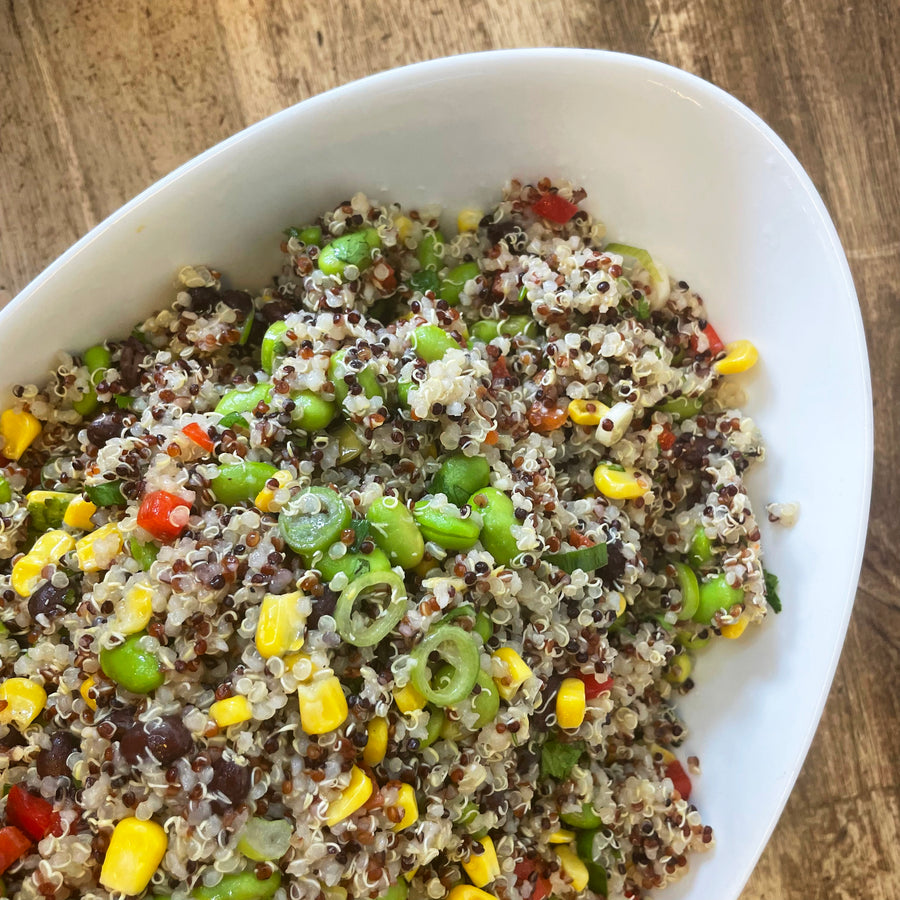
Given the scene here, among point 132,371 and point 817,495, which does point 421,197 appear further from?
point 817,495

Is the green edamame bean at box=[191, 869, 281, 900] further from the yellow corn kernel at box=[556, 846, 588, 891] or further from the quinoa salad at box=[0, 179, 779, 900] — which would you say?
the yellow corn kernel at box=[556, 846, 588, 891]

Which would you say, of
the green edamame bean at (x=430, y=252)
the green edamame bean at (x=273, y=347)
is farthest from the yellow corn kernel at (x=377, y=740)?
the green edamame bean at (x=430, y=252)

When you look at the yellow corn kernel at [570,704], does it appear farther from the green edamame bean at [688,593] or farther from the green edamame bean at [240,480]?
the green edamame bean at [240,480]

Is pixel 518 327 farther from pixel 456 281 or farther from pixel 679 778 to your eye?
pixel 679 778

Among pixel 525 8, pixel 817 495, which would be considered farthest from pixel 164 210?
pixel 817 495

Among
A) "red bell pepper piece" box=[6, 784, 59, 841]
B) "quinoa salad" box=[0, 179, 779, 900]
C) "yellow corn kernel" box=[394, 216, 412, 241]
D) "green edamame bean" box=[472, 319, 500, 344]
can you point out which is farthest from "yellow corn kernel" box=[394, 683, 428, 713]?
"yellow corn kernel" box=[394, 216, 412, 241]

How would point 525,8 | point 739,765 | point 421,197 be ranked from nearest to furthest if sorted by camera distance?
1. point 739,765
2. point 421,197
3. point 525,8
